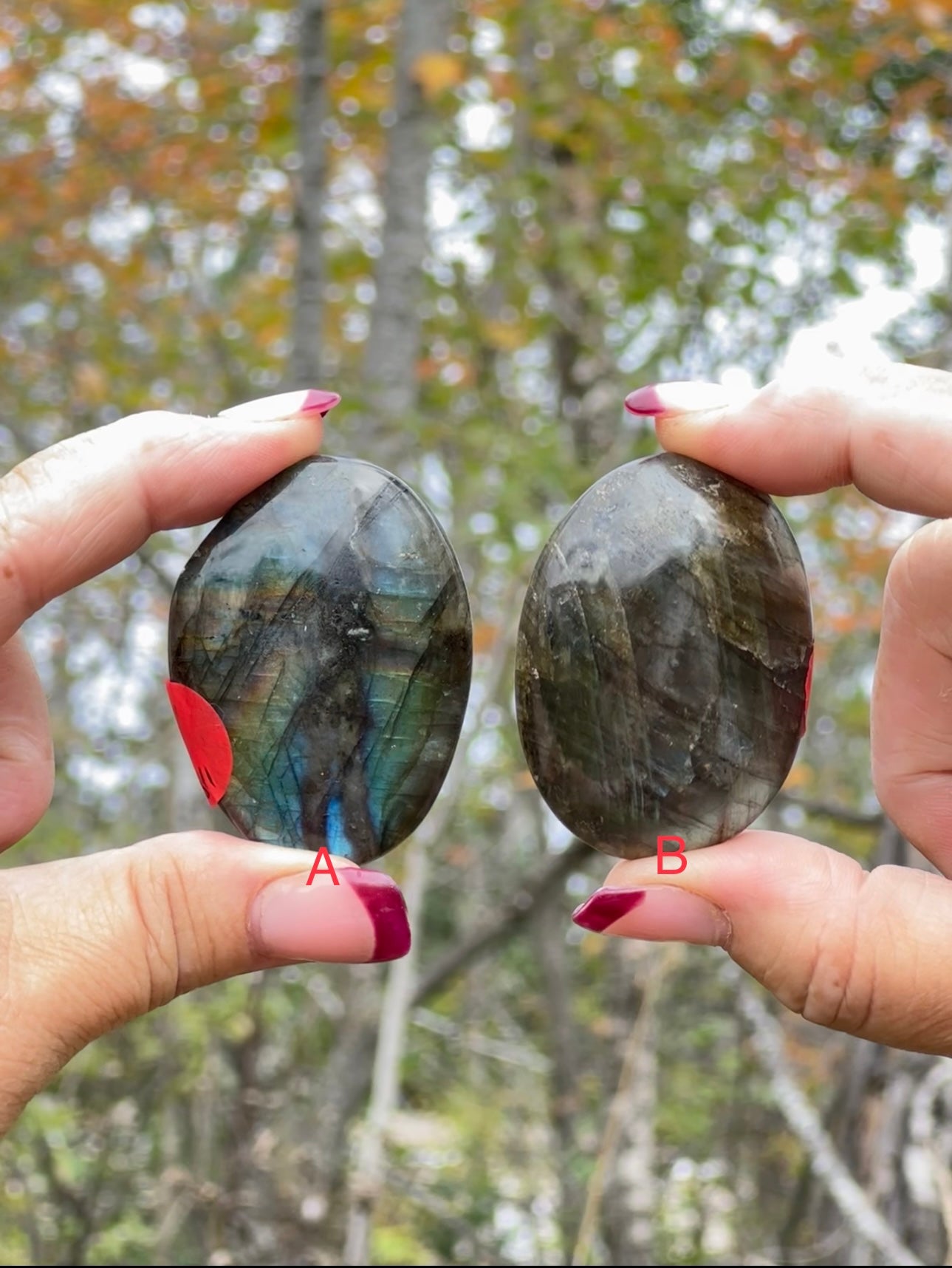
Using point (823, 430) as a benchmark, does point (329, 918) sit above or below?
below

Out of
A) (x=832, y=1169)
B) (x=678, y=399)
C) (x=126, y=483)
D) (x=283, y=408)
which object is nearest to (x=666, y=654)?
(x=678, y=399)

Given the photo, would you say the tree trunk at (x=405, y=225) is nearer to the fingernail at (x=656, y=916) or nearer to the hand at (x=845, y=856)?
the hand at (x=845, y=856)

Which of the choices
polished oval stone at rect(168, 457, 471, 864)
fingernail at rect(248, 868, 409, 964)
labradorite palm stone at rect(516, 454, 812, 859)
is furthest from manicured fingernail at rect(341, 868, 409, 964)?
labradorite palm stone at rect(516, 454, 812, 859)

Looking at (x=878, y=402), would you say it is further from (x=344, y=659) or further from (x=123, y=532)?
(x=123, y=532)

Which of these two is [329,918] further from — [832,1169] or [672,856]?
[832,1169]

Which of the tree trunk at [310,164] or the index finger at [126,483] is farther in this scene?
the tree trunk at [310,164]

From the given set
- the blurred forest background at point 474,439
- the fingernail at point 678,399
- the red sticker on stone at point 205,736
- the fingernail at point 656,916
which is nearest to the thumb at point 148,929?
the red sticker on stone at point 205,736

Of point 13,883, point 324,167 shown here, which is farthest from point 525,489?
point 13,883
